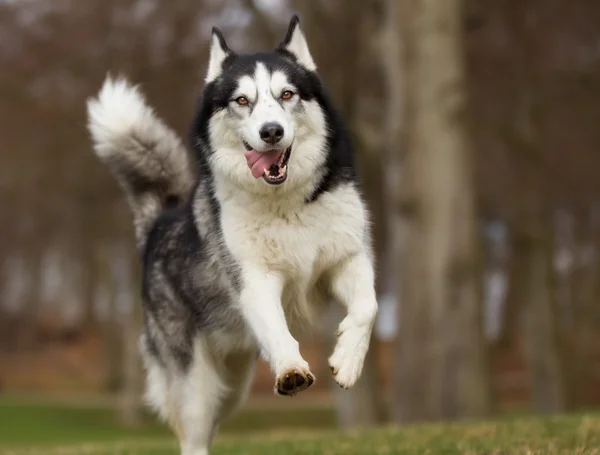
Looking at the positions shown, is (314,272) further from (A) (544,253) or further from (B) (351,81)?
(A) (544,253)

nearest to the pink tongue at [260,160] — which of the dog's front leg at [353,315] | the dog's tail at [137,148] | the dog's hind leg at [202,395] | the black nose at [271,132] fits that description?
the black nose at [271,132]

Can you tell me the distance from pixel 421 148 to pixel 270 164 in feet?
21.4

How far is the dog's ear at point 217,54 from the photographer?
5.28m

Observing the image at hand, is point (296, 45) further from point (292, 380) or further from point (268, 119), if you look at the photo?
point (292, 380)

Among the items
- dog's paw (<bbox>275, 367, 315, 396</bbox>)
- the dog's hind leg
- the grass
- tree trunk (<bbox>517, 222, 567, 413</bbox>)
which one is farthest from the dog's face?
tree trunk (<bbox>517, 222, 567, 413</bbox>)

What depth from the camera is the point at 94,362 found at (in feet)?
116

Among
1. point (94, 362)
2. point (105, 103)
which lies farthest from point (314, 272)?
point (94, 362)

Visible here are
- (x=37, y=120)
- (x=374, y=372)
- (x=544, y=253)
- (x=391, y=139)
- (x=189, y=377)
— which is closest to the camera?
(x=189, y=377)

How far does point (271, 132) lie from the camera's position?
4.61 metres

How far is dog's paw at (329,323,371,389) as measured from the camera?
453 centimetres

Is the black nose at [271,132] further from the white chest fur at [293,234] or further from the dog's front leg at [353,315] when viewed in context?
the dog's front leg at [353,315]

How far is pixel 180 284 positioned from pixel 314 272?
114cm

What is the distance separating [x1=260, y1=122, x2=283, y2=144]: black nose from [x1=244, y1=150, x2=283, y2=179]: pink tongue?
15cm

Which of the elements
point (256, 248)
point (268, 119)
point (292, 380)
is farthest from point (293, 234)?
point (292, 380)
